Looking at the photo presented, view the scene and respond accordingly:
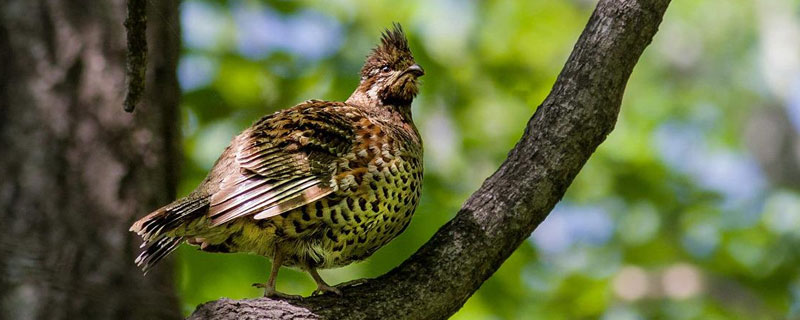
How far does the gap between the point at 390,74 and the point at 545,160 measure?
1.73m

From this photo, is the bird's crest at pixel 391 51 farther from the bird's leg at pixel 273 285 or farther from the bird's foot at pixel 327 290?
the bird's foot at pixel 327 290

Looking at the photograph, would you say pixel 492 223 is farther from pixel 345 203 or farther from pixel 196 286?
pixel 196 286

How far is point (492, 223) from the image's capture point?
484 cm

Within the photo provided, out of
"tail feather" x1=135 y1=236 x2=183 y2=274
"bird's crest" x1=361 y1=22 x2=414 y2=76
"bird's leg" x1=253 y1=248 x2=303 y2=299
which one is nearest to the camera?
"bird's leg" x1=253 y1=248 x2=303 y2=299

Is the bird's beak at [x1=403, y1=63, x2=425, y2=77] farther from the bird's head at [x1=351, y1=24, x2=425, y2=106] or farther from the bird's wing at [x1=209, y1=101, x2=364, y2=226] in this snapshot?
the bird's wing at [x1=209, y1=101, x2=364, y2=226]

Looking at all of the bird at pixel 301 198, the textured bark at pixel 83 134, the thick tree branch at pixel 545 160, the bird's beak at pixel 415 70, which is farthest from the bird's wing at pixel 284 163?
the textured bark at pixel 83 134

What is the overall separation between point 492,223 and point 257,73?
4.76m

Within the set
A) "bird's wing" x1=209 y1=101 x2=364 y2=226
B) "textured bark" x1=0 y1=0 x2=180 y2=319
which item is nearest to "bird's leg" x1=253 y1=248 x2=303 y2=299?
"bird's wing" x1=209 y1=101 x2=364 y2=226

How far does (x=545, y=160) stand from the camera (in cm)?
488

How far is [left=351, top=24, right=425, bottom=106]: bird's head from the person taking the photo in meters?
6.19

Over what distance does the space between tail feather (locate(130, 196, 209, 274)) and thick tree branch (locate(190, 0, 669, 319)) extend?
996 millimetres

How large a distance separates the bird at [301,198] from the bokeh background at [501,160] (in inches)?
74.5

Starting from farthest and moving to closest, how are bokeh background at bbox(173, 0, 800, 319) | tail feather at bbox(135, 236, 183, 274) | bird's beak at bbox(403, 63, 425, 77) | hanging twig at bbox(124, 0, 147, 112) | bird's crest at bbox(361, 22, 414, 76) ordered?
bokeh background at bbox(173, 0, 800, 319) < bird's crest at bbox(361, 22, 414, 76) < bird's beak at bbox(403, 63, 425, 77) < tail feather at bbox(135, 236, 183, 274) < hanging twig at bbox(124, 0, 147, 112)

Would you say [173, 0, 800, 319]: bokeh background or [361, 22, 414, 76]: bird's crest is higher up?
[173, 0, 800, 319]: bokeh background
